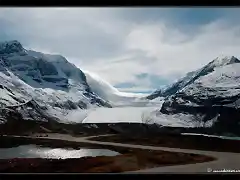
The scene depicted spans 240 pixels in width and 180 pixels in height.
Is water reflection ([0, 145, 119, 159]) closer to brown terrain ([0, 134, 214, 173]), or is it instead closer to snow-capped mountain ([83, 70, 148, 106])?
brown terrain ([0, 134, 214, 173])

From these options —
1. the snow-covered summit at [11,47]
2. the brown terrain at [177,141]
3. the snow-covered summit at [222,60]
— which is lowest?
the brown terrain at [177,141]

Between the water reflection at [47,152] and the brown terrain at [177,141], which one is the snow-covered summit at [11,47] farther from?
the brown terrain at [177,141]

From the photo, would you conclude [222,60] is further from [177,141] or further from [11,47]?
[11,47]

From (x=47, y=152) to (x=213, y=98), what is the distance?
4.42 ft

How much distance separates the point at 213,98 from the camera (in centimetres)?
366

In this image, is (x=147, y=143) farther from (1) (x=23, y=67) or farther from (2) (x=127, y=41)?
(1) (x=23, y=67)

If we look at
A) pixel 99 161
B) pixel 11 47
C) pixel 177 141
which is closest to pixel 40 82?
pixel 11 47

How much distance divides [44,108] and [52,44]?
1.64ft

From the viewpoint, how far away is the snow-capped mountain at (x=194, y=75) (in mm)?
3623

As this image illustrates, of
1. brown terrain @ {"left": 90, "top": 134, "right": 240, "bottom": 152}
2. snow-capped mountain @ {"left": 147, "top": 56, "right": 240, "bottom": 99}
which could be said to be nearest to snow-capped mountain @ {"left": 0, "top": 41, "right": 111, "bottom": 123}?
brown terrain @ {"left": 90, "top": 134, "right": 240, "bottom": 152}

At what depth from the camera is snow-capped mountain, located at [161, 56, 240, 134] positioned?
3633 millimetres

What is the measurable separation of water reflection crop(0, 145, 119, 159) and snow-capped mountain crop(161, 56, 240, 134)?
61 cm

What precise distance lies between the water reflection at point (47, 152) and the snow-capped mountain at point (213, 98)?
0.61 meters

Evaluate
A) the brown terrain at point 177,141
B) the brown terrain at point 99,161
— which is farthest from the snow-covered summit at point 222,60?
the brown terrain at point 99,161
